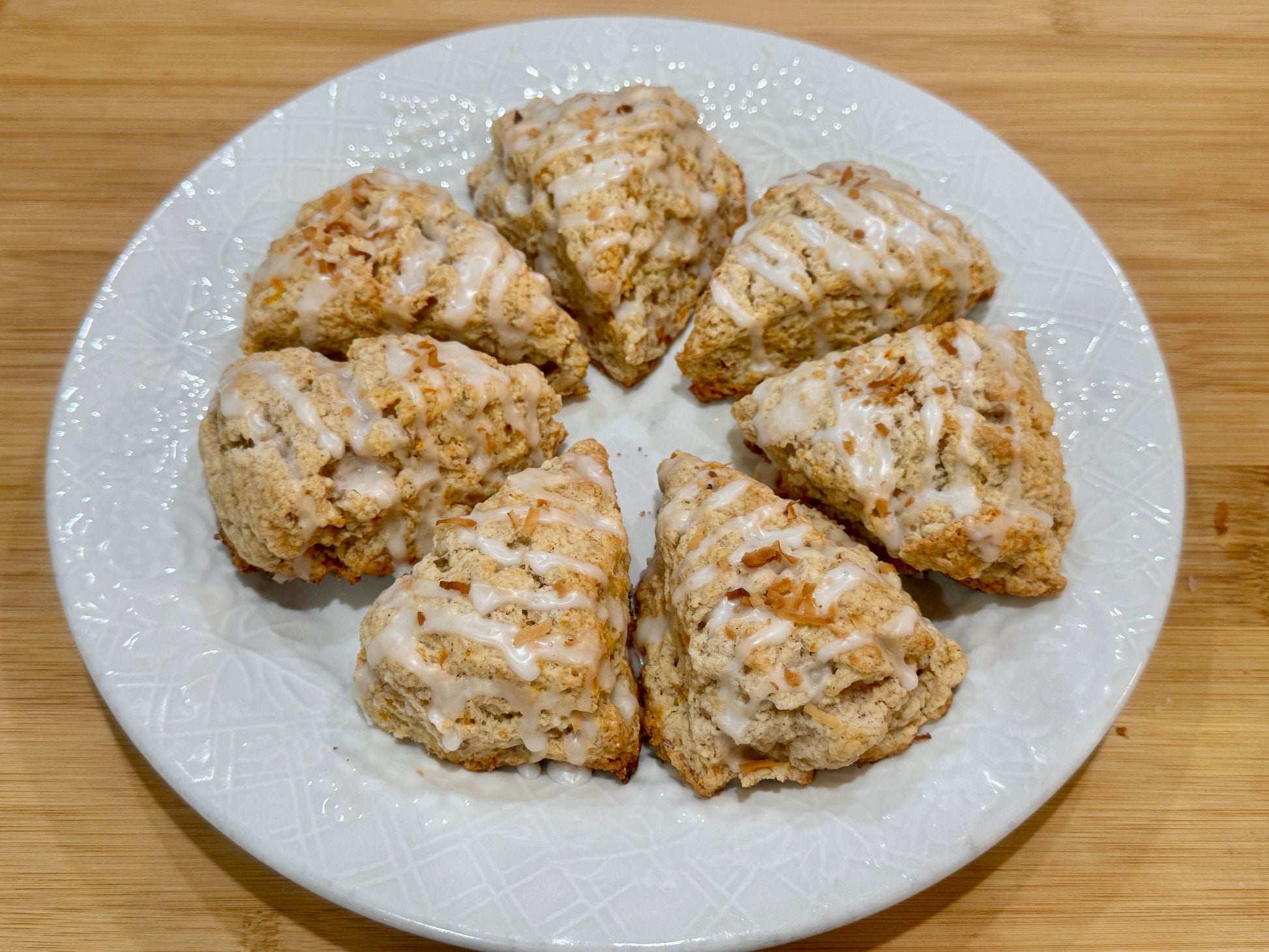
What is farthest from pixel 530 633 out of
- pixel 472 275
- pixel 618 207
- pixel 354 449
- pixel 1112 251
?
pixel 1112 251

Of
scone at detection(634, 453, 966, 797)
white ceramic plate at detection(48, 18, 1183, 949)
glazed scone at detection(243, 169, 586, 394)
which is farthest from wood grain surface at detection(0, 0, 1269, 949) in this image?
glazed scone at detection(243, 169, 586, 394)

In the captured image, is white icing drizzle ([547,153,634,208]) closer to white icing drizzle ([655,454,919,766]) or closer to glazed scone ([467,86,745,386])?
glazed scone ([467,86,745,386])

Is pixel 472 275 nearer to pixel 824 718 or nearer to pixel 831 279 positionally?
pixel 831 279

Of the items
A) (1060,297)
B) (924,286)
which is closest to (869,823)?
(924,286)

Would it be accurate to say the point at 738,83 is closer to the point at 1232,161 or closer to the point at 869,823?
the point at 1232,161

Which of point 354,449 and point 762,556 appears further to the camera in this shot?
point 354,449

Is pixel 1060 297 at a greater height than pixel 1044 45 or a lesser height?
lesser

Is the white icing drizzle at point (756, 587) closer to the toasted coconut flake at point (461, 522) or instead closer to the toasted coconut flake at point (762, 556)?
the toasted coconut flake at point (762, 556)
